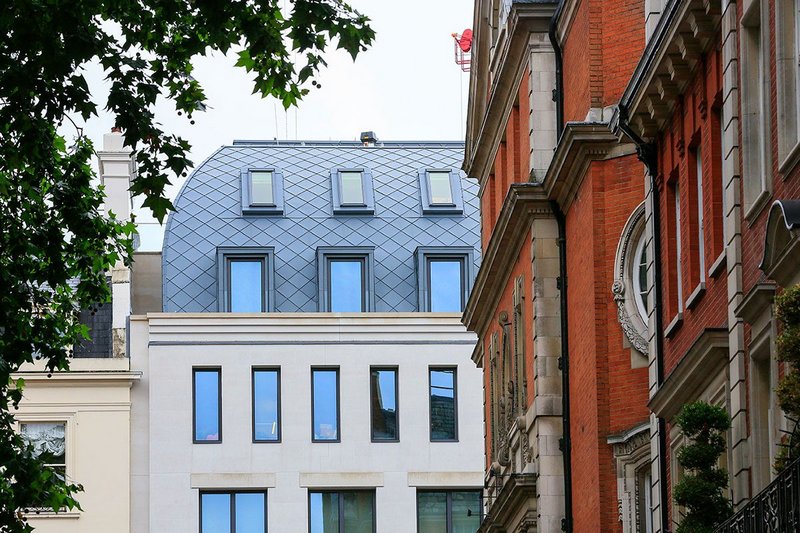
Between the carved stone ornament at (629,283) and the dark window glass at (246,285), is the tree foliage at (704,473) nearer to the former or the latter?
the carved stone ornament at (629,283)

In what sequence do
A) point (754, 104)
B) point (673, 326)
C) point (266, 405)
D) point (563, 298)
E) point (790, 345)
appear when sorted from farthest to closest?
point (266, 405) → point (563, 298) → point (673, 326) → point (754, 104) → point (790, 345)

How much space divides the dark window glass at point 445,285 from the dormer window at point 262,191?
5047 millimetres

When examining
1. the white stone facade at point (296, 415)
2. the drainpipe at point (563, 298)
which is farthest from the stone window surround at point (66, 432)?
the drainpipe at point (563, 298)

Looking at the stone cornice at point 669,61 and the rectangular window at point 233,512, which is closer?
the stone cornice at point 669,61

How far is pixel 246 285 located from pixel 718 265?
39957 mm

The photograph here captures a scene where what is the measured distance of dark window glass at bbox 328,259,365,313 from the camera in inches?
2594

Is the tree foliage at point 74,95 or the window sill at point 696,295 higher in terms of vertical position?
the tree foliage at point 74,95

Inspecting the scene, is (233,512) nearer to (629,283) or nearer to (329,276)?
(329,276)

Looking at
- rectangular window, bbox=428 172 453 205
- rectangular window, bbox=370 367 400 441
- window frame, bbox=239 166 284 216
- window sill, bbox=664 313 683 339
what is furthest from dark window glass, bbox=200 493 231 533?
window sill, bbox=664 313 683 339

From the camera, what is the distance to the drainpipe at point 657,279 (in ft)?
101

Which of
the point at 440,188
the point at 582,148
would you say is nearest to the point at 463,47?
the point at 440,188

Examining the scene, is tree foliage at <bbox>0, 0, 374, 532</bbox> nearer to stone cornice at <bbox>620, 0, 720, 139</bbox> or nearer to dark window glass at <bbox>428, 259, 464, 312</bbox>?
stone cornice at <bbox>620, 0, 720, 139</bbox>

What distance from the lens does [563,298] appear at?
1617 inches

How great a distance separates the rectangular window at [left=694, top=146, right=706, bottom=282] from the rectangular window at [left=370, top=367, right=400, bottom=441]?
1421 inches
